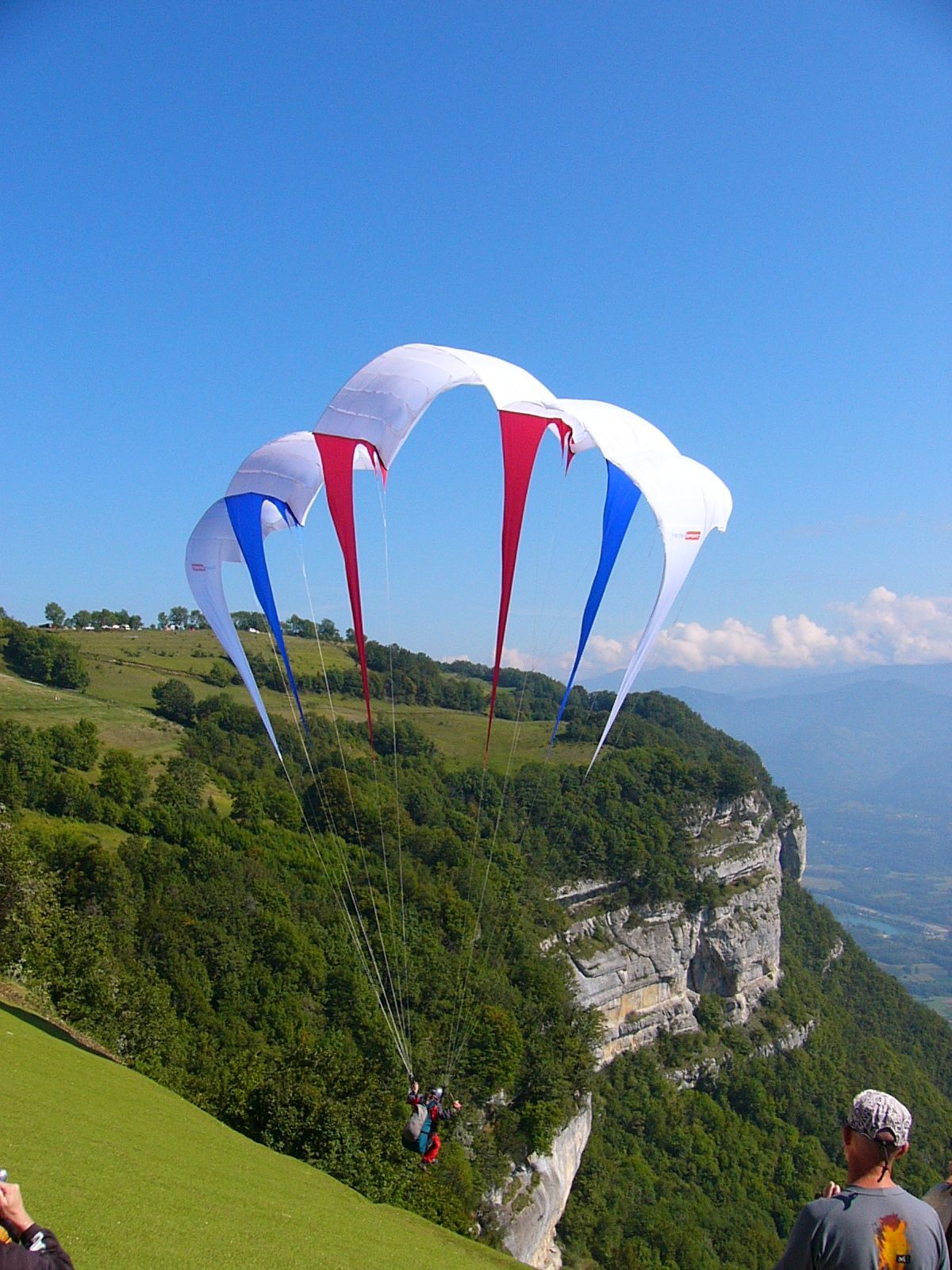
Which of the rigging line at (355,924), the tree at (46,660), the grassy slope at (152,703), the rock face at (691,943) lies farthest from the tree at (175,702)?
the rock face at (691,943)

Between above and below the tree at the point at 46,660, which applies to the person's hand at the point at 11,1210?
below

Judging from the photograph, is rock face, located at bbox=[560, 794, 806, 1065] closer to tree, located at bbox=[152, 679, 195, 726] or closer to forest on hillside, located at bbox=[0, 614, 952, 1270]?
forest on hillside, located at bbox=[0, 614, 952, 1270]

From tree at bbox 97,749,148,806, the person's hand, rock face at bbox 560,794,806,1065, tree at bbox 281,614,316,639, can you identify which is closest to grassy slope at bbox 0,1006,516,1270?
the person's hand

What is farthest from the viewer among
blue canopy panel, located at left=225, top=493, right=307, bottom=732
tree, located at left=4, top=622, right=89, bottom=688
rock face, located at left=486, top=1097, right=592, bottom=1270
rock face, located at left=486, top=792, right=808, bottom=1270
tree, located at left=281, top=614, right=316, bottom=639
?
tree, located at left=281, top=614, right=316, bottom=639

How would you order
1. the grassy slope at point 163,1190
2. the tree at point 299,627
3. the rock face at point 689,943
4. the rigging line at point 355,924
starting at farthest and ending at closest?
1. the tree at point 299,627
2. the rock face at point 689,943
3. the rigging line at point 355,924
4. the grassy slope at point 163,1190

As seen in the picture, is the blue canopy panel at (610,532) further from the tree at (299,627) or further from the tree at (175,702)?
the tree at (299,627)

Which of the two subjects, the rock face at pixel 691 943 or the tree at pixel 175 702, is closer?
the rock face at pixel 691 943
